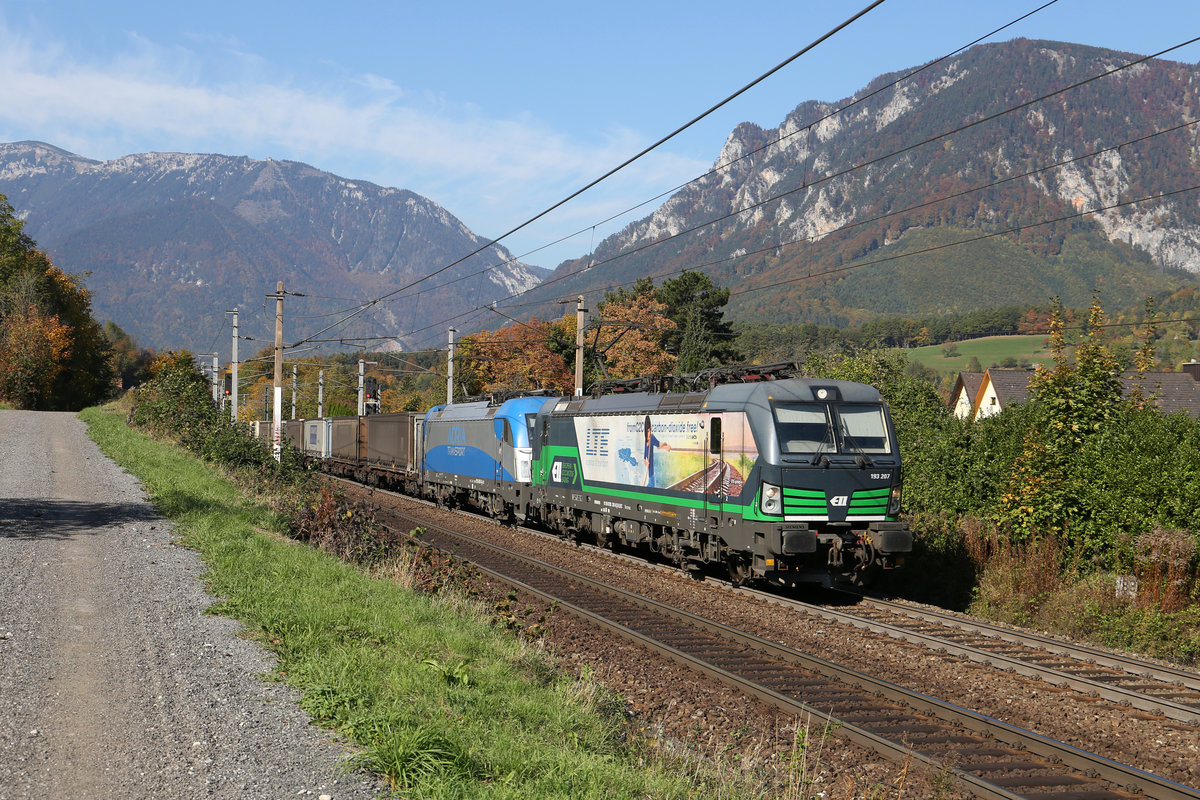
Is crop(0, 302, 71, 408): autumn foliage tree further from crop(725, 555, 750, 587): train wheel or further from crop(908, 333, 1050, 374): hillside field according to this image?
crop(908, 333, 1050, 374): hillside field

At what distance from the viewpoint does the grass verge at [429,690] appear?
5.78 meters

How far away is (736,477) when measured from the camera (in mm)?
14664

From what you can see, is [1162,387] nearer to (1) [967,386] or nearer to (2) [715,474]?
(1) [967,386]

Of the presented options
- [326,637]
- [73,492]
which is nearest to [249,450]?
[73,492]

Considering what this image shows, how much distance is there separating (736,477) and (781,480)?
1.01 metres

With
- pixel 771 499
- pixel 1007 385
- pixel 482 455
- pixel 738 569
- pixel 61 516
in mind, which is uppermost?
pixel 1007 385

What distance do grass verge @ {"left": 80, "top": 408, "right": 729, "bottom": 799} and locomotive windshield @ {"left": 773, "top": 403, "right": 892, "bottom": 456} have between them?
19.0 ft

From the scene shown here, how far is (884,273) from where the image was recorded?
163875 millimetres

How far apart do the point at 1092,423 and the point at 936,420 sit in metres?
5.79

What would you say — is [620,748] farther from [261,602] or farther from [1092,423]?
[1092,423]

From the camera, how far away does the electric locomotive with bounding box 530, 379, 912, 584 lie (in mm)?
13922

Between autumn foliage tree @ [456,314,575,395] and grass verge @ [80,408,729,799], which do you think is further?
autumn foliage tree @ [456,314,575,395]

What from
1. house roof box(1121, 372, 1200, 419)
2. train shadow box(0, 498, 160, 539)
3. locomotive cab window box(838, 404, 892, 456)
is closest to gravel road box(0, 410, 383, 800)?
train shadow box(0, 498, 160, 539)

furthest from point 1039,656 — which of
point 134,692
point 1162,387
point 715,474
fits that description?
point 1162,387
